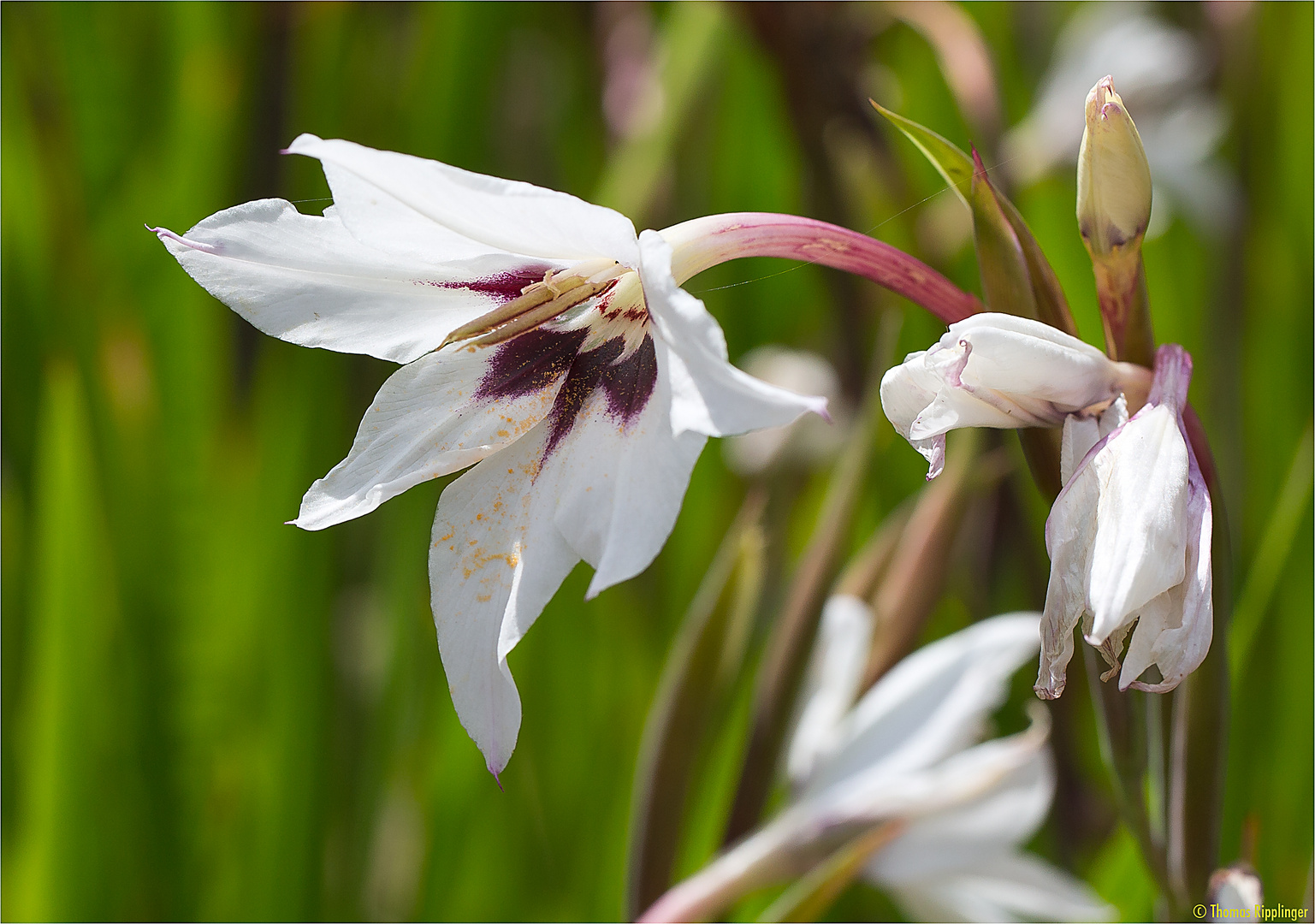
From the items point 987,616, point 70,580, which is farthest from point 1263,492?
point 70,580

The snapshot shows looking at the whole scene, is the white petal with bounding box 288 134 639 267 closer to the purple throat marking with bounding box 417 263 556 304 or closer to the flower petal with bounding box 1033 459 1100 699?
the purple throat marking with bounding box 417 263 556 304

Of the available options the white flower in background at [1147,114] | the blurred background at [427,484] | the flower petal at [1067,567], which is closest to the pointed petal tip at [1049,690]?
the flower petal at [1067,567]

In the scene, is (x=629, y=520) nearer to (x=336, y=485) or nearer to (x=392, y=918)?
(x=336, y=485)

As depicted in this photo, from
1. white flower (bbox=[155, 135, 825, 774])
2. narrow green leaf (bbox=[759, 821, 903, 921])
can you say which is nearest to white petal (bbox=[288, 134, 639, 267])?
white flower (bbox=[155, 135, 825, 774])

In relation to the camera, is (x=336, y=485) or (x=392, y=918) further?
(x=392, y=918)

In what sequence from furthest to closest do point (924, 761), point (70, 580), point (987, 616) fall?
point (987, 616), point (70, 580), point (924, 761)

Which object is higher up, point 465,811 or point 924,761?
point 924,761

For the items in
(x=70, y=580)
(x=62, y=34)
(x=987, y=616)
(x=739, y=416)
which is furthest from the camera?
(x=62, y=34)
